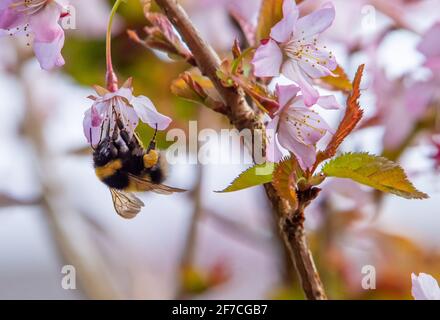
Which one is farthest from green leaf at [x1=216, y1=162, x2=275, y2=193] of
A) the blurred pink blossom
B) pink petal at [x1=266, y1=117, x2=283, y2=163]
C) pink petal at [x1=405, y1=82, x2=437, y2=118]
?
pink petal at [x1=405, y1=82, x2=437, y2=118]

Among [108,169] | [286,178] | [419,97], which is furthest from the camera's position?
[419,97]

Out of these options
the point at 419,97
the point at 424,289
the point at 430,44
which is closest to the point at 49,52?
the point at 424,289

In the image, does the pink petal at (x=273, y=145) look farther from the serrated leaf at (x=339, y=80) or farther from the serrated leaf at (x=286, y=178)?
the serrated leaf at (x=339, y=80)

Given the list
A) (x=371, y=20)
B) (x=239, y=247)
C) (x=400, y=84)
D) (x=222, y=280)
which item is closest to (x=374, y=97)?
(x=400, y=84)

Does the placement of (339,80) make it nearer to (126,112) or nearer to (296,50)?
(296,50)

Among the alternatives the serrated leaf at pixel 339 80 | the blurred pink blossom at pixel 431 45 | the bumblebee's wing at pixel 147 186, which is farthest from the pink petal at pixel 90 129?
the blurred pink blossom at pixel 431 45
